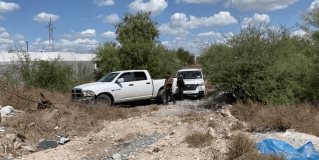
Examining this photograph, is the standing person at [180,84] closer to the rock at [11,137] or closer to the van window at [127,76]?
the van window at [127,76]

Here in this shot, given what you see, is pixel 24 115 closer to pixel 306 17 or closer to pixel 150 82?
pixel 150 82

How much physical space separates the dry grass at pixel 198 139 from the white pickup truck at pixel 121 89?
823 cm

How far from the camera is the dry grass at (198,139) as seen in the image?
993 centimetres

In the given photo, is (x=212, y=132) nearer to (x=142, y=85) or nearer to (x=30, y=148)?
(x=30, y=148)

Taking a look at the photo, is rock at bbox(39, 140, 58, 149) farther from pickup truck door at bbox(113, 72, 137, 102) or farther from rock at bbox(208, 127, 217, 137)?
pickup truck door at bbox(113, 72, 137, 102)

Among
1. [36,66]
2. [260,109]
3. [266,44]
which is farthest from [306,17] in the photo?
[36,66]

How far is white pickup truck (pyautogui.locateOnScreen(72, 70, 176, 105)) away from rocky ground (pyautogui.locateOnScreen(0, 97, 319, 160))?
4.48 m

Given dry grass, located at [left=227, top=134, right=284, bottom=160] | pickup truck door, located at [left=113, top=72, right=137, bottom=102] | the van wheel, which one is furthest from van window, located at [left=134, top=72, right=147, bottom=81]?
dry grass, located at [left=227, top=134, right=284, bottom=160]

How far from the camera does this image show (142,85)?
20.1m

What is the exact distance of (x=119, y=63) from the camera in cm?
2811

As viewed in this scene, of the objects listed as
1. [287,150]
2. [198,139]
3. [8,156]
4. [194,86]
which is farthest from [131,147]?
[194,86]

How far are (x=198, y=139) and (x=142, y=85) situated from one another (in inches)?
400

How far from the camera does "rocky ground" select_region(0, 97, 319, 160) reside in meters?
9.76

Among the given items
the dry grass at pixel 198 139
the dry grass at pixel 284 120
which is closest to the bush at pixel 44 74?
the dry grass at pixel 284 120
